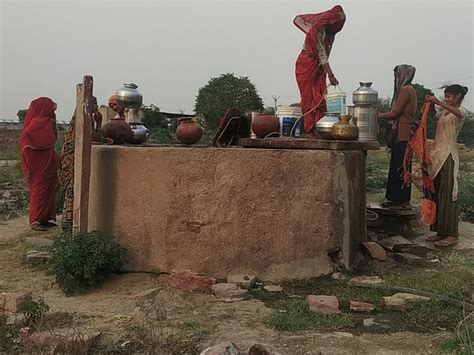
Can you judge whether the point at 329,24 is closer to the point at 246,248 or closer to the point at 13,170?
the point at 246,248

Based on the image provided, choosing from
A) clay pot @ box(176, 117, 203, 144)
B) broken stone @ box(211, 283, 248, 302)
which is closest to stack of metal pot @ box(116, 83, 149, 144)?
clay pot @ box(176, 117, 203, 144)

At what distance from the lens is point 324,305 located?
3568mm

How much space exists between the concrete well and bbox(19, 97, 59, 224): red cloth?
224 centimetres

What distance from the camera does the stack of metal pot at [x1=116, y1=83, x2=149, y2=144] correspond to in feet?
18.7

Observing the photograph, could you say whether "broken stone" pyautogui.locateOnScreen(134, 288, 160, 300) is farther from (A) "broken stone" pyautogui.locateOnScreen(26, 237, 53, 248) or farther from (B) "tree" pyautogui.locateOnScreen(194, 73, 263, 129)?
(B) "tree" pyautogui.locateOnScreen(194, 73, 263, 129)

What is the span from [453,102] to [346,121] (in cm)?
131

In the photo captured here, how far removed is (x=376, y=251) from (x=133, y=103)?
3.22m

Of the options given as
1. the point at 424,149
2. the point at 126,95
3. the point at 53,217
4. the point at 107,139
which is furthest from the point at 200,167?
the point at 53,217

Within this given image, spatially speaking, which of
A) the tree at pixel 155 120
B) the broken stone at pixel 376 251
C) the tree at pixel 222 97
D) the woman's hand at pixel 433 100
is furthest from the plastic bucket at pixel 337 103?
the tree at pixel 222 97

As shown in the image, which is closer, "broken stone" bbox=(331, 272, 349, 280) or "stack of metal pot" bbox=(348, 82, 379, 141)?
"broken stone" bbox=(331, 272, 349, 280)

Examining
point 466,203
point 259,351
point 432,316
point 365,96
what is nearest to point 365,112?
point 365,96

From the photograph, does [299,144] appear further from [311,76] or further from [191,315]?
[191,315]

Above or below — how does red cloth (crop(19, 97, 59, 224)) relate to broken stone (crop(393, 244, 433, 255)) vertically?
above

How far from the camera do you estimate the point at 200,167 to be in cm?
437
